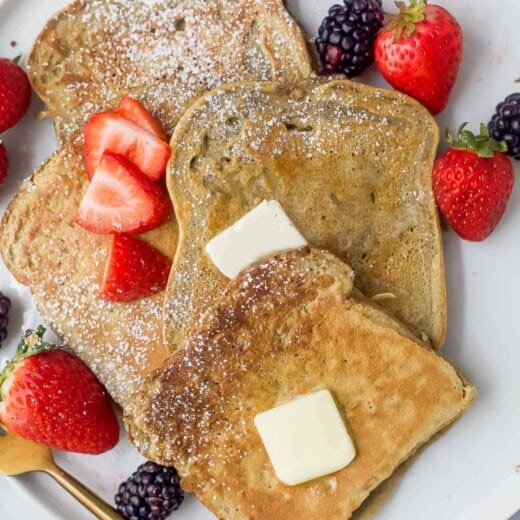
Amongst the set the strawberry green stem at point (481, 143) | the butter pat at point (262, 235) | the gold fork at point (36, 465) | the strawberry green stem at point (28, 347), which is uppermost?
the strawberry green stem at point (481, 143)

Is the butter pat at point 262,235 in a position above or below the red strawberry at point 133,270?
above

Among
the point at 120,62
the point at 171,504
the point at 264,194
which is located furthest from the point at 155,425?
the point at 120,62

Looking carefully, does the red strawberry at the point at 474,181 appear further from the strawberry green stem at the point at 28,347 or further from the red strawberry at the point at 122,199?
the strawberry green stem at the point at 28,347

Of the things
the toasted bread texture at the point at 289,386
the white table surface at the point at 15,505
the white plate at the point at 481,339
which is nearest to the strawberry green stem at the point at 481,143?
the white plate at the point at 481,339

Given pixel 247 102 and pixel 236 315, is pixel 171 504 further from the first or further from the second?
pixel 247 102

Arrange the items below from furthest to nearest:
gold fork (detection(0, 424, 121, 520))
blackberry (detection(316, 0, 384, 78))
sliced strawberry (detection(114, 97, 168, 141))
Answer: gold fork (detection(0, 424, 121, 520)) → sliced strawberry (detection(114, 97, 168, 141)) → blackberry (detection(316, 0, 384, 78))

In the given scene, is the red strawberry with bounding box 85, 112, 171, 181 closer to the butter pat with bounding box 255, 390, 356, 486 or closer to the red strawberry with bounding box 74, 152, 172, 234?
the red strawberry with bounding box 74, 152, 172, 234

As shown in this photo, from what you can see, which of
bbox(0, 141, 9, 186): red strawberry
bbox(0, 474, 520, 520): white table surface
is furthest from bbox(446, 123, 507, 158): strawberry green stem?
bbox(0, 474, 520, 520): white table surface
